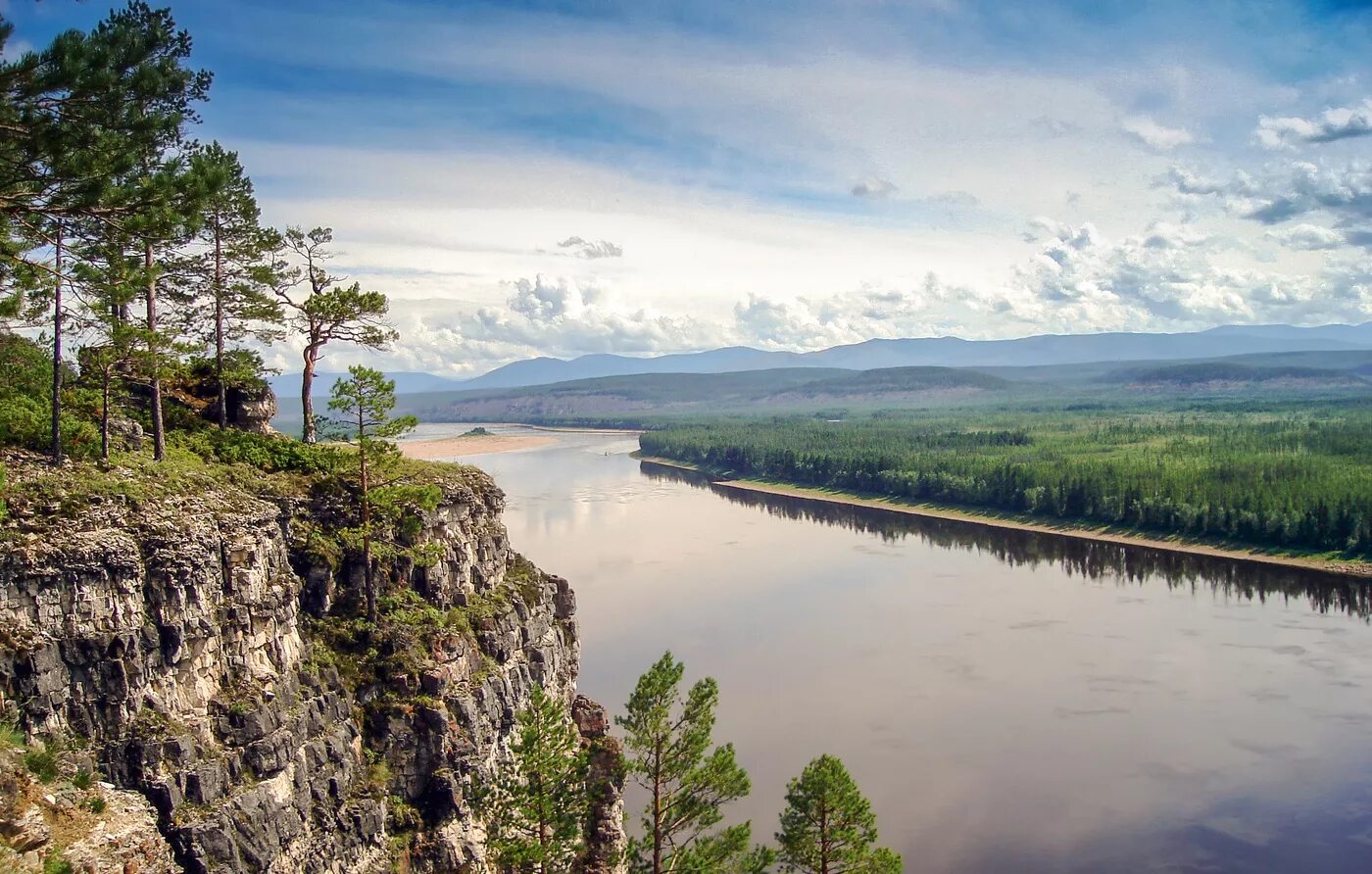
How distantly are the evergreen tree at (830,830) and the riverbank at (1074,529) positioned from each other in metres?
73.2

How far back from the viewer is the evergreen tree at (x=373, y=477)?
26.8m

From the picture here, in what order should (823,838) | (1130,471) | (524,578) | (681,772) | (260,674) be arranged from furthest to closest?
1. (1130,471)
2. (524,578)
3. (681,772)
4. (823,838)
5. (260,674)

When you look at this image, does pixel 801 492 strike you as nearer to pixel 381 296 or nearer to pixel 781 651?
pixel 781 651

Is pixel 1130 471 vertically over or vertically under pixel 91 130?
under

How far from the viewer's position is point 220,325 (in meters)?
31.1

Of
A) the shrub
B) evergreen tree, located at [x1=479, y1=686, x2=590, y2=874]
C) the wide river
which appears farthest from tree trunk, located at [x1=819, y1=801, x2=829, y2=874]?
the shrub

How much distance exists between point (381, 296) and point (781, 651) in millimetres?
36492

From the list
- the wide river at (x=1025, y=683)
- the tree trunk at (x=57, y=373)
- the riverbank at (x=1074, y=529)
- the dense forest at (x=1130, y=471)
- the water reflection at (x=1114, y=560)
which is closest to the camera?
the tree trunk at (x=57, y=373)

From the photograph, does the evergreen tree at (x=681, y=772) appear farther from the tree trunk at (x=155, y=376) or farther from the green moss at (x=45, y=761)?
the tree trunk at (x=155, y=376)

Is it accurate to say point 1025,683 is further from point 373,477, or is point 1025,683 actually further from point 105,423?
point 105,423

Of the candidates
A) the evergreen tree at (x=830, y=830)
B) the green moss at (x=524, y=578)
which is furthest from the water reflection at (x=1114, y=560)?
the green moss at (x=524, y=578)

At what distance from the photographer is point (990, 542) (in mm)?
99250

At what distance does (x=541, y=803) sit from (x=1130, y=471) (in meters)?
108

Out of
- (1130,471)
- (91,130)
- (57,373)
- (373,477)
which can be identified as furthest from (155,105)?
(1130,471)
